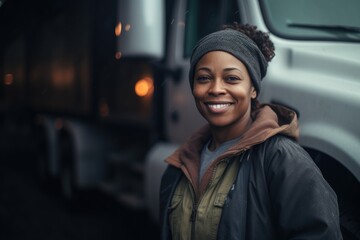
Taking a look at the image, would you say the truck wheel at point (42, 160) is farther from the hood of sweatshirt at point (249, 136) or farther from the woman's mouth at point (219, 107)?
the woman's mouth at point (219, 107)

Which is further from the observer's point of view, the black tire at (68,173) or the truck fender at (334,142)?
the black tire at (68,173)

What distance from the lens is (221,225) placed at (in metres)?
1.71

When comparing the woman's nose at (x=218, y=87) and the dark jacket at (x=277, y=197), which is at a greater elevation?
the woman's nose at (x=218, y=87)

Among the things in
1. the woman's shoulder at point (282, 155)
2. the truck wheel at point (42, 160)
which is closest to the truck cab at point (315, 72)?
the woman's shoulder at point (282, 155)

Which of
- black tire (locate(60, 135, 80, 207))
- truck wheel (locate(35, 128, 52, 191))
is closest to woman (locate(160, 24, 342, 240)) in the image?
black tire (locate(60, 135, 80, 207))

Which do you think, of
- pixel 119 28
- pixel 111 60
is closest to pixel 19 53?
pixel 111 60

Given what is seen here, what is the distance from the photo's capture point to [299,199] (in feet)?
5.16

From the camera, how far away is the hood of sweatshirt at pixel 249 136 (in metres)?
1.75

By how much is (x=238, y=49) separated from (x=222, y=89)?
17 centimetres

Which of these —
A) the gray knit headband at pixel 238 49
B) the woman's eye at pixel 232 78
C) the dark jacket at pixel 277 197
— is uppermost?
the gray knit headband at pixel 238 49

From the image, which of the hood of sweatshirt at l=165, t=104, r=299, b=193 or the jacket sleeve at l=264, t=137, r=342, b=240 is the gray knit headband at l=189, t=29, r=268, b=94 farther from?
the jacket sleeve at l=264, t=137, r=342, b=240

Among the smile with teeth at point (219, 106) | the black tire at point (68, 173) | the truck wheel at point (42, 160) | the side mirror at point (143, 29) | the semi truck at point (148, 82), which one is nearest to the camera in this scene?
the smile with teeth at point (219, 106)

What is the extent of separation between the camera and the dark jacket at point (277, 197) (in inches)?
61.0

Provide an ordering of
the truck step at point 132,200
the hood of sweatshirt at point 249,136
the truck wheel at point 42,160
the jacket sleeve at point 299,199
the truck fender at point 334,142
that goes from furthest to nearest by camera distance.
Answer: the truck wheel at point 42,160, the truck step at point 132,200, the truck fender at point 334,142, the hood of sweatshirt at point 249,136, the jacket sleeve at point 299,199
